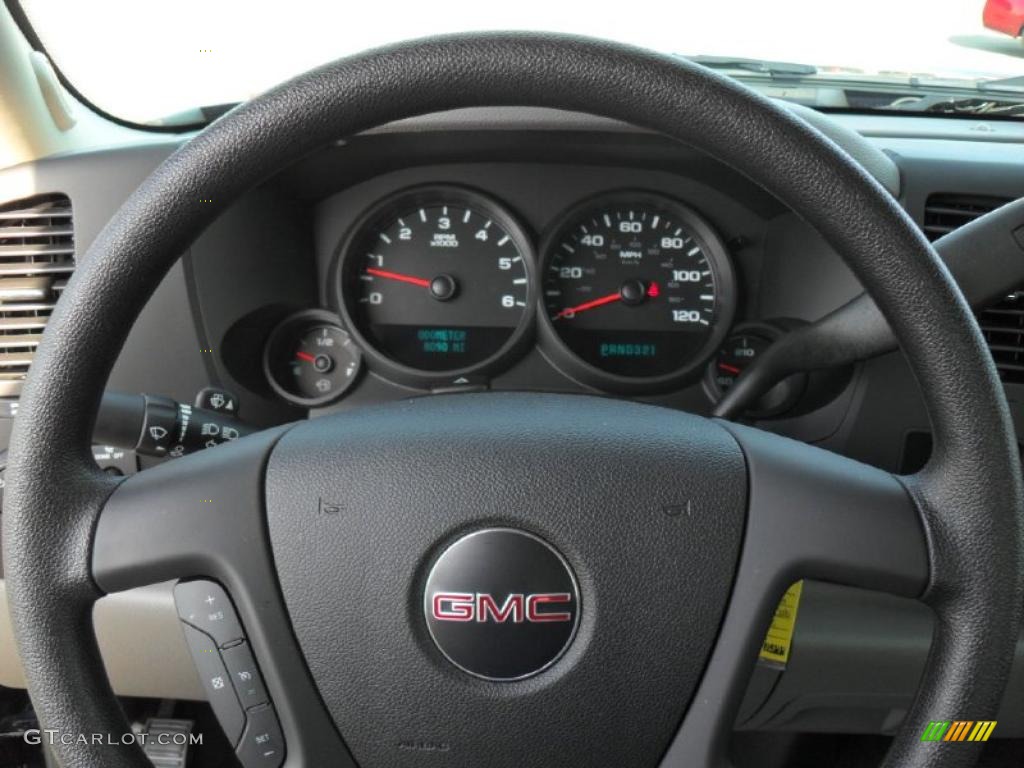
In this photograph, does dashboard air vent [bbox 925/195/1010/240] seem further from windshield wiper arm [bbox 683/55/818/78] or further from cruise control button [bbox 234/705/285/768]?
cruise control button [bbox 234/705/285/768]

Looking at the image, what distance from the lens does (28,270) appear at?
1.86 meters

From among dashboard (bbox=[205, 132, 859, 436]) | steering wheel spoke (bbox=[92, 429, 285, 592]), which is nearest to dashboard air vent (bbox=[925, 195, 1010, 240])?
dashboard (bbox=[205, 132, 859, 436])

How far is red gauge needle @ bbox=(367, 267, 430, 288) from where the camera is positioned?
223 centimetres

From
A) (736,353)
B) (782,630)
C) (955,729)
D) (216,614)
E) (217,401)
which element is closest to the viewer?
(955,729)

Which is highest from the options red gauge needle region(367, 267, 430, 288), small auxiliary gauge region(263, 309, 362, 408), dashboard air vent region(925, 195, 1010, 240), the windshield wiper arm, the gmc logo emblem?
the windshield wiper arm

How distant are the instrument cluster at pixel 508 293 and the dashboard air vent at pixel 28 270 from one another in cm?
44

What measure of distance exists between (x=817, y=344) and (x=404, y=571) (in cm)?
77

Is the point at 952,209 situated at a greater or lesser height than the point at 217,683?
greater

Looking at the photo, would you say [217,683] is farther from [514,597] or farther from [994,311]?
[994,311]

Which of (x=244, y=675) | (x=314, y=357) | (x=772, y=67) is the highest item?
(x=772, y=67)

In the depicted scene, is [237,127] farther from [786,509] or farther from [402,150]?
[402,150]

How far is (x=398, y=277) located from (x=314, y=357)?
0.23 meters

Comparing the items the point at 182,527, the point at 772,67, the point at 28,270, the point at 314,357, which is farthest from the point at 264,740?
the point at 772,67

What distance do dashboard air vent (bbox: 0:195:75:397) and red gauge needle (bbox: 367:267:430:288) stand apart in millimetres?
598
